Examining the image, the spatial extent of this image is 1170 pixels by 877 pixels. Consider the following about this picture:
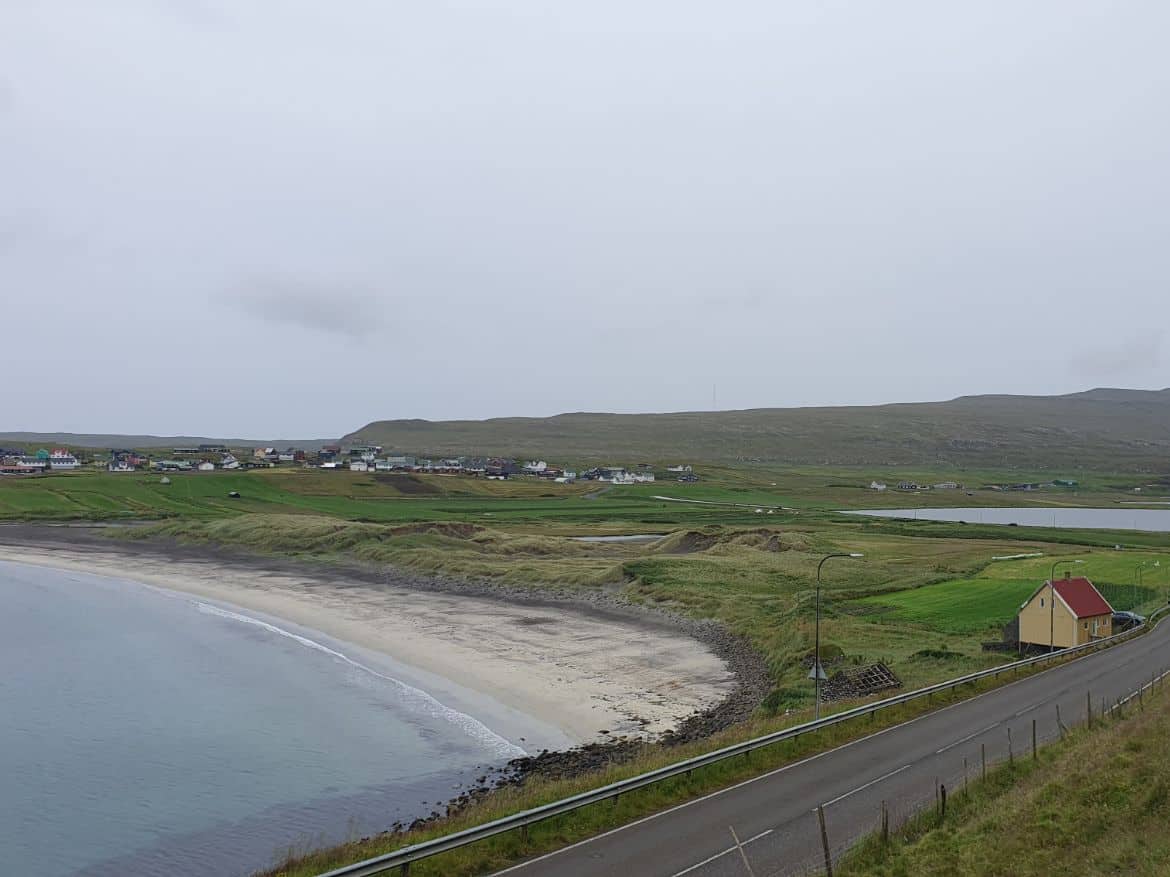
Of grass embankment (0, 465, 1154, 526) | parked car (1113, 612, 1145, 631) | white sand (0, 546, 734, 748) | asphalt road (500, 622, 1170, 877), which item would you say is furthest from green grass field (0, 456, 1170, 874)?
parked car (1113, 612, 1145, 631)

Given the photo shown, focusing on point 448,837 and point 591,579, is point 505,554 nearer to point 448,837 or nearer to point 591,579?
point 591,579

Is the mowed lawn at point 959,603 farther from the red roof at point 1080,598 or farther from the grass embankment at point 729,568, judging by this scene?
the red roof at point 1080,598

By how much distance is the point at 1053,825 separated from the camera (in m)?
18.0

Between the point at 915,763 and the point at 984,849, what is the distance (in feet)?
28.9

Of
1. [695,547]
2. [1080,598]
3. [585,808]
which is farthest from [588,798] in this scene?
[695,547]

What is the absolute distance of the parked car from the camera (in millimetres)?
56719

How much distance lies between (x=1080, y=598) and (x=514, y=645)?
32518 mm

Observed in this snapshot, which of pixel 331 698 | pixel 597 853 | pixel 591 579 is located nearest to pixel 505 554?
pixel 591 579

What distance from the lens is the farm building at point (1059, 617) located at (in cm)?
4869

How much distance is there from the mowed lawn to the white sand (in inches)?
604

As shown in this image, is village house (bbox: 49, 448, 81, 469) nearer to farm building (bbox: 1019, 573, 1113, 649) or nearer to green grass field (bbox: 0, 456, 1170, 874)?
green grass field (bbox: 0, 456, 1170, 874)

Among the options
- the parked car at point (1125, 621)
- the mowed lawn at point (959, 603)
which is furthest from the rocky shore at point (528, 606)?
the parked car at point (1125, 621)

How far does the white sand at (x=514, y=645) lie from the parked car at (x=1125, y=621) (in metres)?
26.1

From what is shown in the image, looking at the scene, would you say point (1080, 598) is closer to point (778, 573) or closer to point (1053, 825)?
point (778, 573)
